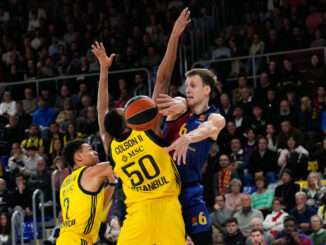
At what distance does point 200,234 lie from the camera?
20.4 ft

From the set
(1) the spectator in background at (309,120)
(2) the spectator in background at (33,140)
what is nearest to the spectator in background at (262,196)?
(1) the spectator in background at (309,120)

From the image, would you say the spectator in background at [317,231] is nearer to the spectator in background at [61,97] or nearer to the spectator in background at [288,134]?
the spectator in background at [288,134]

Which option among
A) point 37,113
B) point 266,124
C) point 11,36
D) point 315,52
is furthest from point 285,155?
point 11,36

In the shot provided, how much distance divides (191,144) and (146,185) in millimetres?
608

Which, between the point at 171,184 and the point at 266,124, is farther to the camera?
the point at 266,124

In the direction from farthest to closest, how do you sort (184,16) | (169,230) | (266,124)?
(266,124) < (184,16) < (169,230)

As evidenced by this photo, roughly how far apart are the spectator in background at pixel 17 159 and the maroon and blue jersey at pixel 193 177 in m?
9.40

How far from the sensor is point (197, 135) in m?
5.63

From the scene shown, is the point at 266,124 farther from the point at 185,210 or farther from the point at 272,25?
the point at 185,210

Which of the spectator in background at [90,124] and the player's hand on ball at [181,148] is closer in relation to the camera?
the player's hand on ball at [181,148]

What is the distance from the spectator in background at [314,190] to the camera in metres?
11.9

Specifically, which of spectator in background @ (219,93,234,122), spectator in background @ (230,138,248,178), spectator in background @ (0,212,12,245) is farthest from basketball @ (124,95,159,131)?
spectator in background @ (219,93,234,122)

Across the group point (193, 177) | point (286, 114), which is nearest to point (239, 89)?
point (286, 114)

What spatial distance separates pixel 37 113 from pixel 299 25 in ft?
24.0
